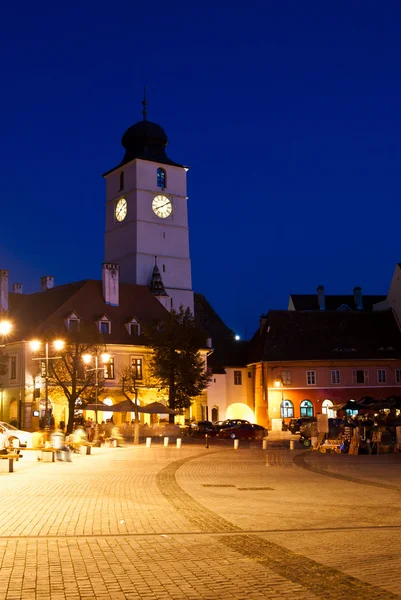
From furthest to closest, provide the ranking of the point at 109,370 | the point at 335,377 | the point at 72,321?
the point at 335,377 < the point at 109,370 < the point at 72,321

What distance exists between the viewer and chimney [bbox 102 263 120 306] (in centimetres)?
7275

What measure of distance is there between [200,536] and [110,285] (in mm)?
60607

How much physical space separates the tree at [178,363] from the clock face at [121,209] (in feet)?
119

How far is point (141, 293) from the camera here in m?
76.3

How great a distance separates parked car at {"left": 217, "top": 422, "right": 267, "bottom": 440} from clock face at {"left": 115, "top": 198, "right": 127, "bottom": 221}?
158 ft

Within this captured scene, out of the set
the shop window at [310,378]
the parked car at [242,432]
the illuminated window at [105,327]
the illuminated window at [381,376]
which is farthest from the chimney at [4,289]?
the illuminated window at [381,376]

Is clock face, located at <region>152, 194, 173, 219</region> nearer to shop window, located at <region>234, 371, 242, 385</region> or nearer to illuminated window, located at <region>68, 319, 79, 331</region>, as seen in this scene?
shop window, located at <region>234, 371, 242, 385</region>

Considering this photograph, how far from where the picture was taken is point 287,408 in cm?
7944

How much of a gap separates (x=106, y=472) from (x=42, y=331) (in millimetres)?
39152

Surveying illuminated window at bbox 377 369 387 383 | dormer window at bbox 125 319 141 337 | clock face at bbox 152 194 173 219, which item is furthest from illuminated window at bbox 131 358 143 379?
clock face at bbox 152 194 173 219

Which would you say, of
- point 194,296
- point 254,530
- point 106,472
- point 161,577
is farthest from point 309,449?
point 194,296

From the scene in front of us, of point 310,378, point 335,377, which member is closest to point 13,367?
point 310,378

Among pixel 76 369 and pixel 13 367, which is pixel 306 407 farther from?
pixel 76 369

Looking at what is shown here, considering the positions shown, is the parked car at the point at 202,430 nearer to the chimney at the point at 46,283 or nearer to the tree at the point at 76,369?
the tree at the point at 76,369
